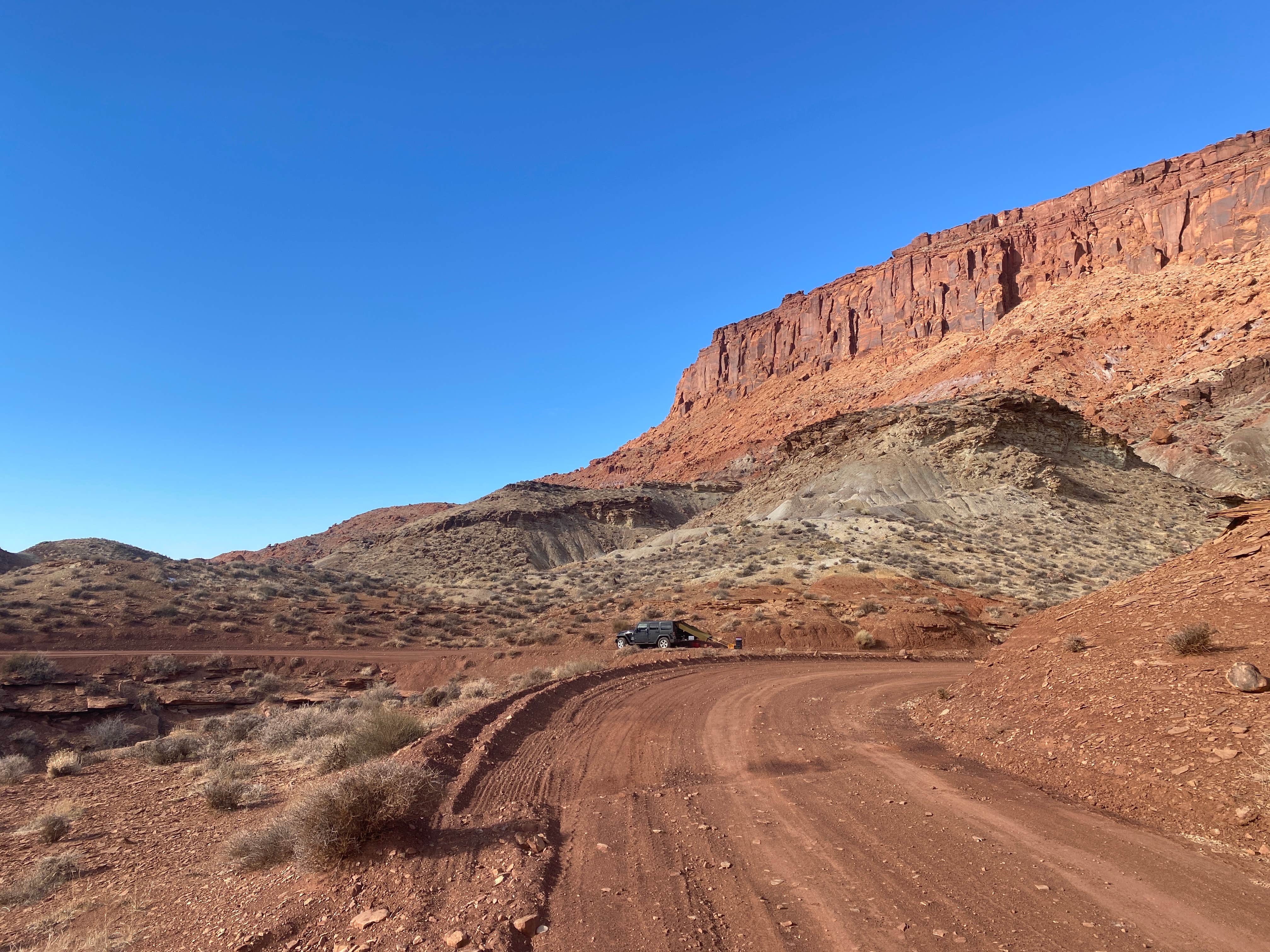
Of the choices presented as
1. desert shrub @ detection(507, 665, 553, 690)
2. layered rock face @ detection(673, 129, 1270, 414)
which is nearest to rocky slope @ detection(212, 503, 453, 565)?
layered rock face @ detection(673, 129, 1270, 414)

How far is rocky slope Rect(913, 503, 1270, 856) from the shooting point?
5.96 m

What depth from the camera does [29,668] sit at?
62.5 ft

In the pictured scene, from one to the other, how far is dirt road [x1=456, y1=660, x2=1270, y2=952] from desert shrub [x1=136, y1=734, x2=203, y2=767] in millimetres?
8002

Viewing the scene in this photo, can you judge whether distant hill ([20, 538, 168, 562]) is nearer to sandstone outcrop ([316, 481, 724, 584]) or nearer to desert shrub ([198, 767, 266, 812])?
sandstone outcrop ([316, 481, 724, 584])

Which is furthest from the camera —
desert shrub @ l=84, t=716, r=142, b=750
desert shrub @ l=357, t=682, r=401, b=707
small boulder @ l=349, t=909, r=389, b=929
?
desert shrub @ l=357, t=682, r=401, b=707

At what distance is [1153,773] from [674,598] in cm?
2452

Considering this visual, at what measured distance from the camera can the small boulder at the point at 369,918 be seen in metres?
4.77

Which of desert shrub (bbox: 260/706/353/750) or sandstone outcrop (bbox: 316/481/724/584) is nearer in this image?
desert shrub (bbox: 260/706/353/750)

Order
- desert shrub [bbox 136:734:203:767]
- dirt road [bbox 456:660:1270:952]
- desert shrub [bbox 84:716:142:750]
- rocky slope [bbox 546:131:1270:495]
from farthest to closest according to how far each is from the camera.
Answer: rocky slope [bbox 546:131:1270:495], desert shrub [bbox 84:716:142:750], desert shrub [bbox 136:734:203:767], dirt road [bbox 456:660:1270:952]

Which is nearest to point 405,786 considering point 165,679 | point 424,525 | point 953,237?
point 165,679

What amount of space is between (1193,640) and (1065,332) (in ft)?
296

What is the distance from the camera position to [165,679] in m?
21.1

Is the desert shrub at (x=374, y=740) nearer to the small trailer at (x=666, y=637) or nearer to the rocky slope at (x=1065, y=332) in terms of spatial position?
the small trailer at (x=666, y=637)

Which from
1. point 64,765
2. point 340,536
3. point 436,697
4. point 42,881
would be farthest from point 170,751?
point 340,536
